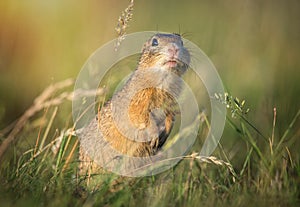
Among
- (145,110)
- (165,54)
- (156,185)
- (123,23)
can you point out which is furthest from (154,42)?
(156,185)

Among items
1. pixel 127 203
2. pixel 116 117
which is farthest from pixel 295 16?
pixel 127 203

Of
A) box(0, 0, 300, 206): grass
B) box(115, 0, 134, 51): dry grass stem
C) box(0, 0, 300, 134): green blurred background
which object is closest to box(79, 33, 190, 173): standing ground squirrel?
box(0, 0, 300, 206): grass

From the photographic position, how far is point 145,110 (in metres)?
4.57

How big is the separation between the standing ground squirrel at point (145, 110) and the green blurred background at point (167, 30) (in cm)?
150

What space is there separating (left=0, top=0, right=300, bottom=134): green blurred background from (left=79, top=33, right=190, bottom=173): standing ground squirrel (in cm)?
150

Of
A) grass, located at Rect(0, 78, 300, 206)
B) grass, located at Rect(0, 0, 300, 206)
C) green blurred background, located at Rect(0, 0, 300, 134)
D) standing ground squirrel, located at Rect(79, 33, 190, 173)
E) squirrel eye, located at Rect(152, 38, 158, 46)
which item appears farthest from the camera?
green blurred background, located at Rect(0, 0, 300, 134)

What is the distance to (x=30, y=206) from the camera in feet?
10.6

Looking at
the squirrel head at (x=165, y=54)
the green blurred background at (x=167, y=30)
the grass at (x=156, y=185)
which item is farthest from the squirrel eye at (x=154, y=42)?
the green blurred background at (x=167, y=30)

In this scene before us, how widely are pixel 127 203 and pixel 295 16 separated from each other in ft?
18.0

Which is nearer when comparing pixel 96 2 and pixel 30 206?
pixel 30 206

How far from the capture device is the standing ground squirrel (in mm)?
4512

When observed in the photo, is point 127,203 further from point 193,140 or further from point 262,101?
point 262,101

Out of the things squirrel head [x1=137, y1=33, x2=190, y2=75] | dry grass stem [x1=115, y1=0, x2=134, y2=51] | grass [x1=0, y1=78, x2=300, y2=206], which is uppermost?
dry grass stem [x1=115, y1=0, x2=134, y2=51]

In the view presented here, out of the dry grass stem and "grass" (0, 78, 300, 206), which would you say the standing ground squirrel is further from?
the dry grass stem
